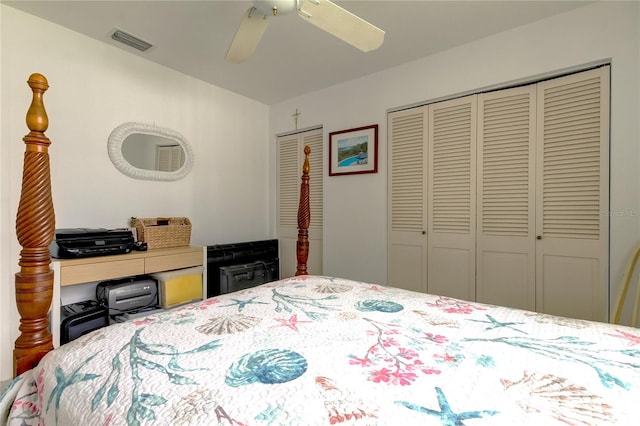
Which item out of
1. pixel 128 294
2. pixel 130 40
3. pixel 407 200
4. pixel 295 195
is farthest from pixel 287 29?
pixel 128 294

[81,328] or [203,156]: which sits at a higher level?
[203,156]

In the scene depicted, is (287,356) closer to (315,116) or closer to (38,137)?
(38,137)

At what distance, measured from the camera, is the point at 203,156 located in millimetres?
3217

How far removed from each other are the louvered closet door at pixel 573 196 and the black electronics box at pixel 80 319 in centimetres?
309

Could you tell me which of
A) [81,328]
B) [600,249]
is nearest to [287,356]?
[81,328]

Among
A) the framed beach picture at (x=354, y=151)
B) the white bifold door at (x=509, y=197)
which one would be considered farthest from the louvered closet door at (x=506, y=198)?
the framed beach picture at (x=354, y=151)

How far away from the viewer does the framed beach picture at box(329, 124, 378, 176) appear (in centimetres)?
303

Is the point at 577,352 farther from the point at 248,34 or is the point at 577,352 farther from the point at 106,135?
the point at 106,135

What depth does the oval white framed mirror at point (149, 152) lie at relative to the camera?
2564mm

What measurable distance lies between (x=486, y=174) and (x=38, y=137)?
2.66 m

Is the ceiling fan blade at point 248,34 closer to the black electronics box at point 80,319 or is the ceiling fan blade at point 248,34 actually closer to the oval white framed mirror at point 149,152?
the oval white framed mirror at point 149,152

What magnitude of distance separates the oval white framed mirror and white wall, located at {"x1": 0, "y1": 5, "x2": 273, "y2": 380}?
6 cm

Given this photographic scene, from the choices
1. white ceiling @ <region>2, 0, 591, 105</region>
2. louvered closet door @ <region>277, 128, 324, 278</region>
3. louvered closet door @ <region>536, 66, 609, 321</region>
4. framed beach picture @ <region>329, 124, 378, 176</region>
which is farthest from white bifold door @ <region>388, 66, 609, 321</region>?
louvered closet door @ <region>277, 128, 324, 278</region>

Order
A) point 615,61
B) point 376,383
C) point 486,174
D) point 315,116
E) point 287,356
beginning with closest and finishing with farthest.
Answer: point 376,383 → point 287,356 → point 615,61 → point 486,174 → point 315,116
